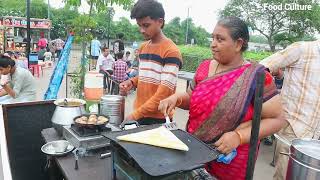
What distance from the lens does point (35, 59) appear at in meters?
11.6

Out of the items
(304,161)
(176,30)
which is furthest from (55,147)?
(176,30)

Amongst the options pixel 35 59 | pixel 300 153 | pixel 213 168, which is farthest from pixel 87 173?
pixel 35 59

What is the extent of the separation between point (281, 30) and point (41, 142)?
68.0 feet

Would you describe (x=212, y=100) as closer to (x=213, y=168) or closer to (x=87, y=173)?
(x=213, y=168)

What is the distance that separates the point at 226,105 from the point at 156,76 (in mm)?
881

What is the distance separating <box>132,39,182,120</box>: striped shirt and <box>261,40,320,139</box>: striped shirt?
2.35ft

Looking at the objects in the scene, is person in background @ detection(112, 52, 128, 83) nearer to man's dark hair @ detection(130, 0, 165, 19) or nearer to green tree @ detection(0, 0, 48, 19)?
man's dark hair @ detection(130, 0, 165, 19)

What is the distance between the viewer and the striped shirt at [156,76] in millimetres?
2227

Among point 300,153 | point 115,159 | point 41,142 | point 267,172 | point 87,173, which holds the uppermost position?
point 300,153

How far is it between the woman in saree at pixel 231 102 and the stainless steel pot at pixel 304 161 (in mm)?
193

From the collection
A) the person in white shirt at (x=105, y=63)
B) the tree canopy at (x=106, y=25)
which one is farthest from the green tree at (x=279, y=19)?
the person in white shirt at (x=105, y=63)

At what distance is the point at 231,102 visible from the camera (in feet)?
5.09

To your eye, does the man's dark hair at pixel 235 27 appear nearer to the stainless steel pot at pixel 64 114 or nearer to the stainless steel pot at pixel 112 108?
the stainless steel pot at pixel 112 108

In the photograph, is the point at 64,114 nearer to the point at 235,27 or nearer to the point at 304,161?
the point at 235,27
